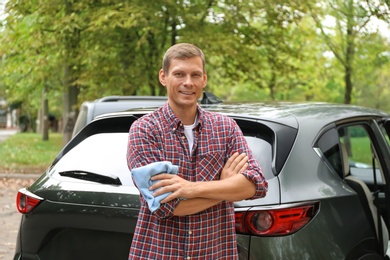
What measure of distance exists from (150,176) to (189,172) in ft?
0.73

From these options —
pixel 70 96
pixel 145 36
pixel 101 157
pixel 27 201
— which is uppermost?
pixel 145 36

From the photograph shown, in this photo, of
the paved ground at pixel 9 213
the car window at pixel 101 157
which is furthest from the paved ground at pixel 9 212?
the car window at pixel 101 157

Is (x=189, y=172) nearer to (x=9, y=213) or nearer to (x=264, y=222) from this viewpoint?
(x=264, y=222)

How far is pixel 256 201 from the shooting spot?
A: 9.37 feet

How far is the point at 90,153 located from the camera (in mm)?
3465

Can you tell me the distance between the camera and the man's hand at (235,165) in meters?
2.60

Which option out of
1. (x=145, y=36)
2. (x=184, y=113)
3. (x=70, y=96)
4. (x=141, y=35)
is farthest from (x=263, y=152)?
(x=70, y=96)

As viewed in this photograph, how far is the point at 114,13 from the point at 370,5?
6.57m

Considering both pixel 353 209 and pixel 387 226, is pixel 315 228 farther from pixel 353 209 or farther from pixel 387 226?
pixel 387 226

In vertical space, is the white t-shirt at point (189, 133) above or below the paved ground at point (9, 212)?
above

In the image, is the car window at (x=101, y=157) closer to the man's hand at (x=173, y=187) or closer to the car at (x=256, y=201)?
the car at (x=256, y=201)

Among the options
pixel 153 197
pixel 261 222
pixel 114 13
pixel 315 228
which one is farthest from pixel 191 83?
pixel 114 13

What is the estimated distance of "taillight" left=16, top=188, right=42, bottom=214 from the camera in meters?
3.37

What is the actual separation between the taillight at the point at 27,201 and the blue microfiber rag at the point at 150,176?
111 cm
